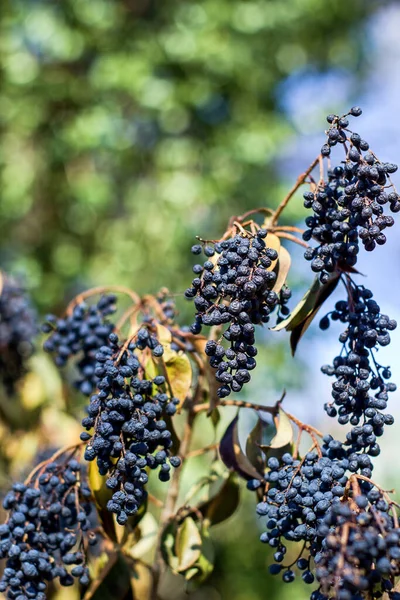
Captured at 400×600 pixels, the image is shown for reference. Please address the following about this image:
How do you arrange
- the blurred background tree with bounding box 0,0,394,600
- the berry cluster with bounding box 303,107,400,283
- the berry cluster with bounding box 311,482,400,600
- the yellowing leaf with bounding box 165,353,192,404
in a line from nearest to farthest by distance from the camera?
the berry cluster with bounding box 311,482,400,600 < the berry cluster with bounding box 303,107,400,283 < the yellowing leaf with bounding box 165,353,192,404 < the blurred background tree with bounding box 0,0,394,600

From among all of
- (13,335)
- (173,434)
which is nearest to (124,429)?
(173,434)

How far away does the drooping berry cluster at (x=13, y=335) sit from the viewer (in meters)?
1.18

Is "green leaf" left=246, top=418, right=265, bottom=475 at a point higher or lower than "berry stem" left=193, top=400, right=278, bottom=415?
lower

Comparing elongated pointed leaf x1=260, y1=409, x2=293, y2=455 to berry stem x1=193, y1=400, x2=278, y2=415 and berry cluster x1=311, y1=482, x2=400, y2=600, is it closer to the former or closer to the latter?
berry stem x1=193, y1=400, x2=278, y2=415

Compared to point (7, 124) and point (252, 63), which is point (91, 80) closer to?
point (7, 124)

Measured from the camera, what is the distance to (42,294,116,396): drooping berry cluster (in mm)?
950

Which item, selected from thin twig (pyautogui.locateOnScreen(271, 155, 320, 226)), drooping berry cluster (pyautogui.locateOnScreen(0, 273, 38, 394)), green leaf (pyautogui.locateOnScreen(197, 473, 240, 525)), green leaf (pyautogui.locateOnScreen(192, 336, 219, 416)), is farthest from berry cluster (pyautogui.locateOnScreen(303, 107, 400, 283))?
drooping berry cluster (pyautogui.locateOnScreen(0, 273, 38, 394))

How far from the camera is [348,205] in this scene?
2.16ft

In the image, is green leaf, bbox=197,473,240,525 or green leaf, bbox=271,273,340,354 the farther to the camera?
green leaf, bbox=197,473,240,525

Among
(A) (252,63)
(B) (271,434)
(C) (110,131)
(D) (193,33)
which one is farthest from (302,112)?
(B) (271,434)

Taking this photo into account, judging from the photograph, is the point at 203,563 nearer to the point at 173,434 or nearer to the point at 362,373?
the point at 173,434

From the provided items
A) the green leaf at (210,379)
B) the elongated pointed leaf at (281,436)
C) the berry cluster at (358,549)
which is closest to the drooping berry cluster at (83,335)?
the green leaf at (210,379)

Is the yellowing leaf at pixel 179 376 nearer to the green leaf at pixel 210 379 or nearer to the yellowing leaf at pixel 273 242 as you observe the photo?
the green leaf at pixel 210 379

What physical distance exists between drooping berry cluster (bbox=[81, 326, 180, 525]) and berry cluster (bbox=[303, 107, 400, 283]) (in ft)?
0.69
